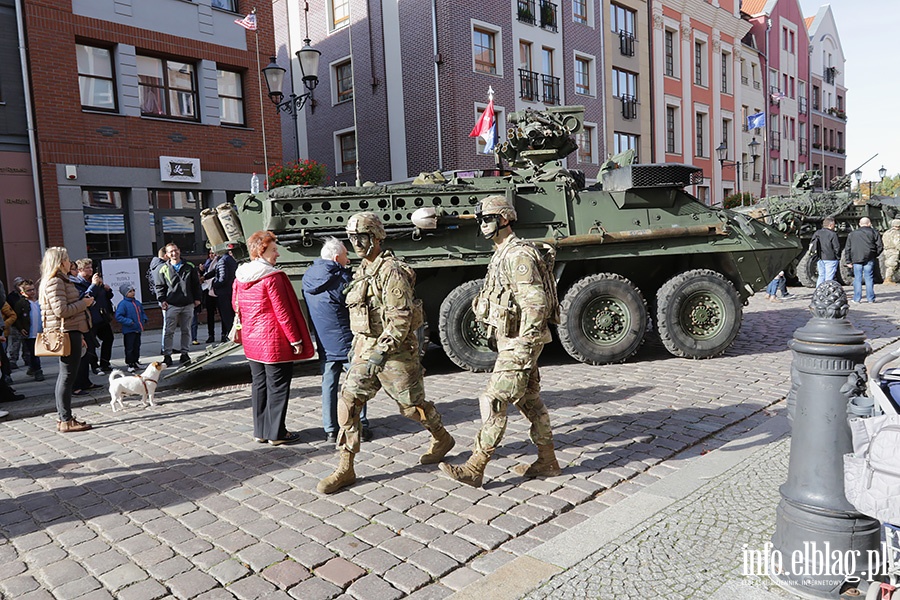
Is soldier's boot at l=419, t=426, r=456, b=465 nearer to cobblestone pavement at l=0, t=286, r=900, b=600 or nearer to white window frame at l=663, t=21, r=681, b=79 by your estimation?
cobblestone pavement at l=0, t=286, r=900, b=600

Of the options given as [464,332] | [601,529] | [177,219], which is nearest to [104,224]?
[177,219]

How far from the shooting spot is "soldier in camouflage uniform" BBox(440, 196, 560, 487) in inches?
163

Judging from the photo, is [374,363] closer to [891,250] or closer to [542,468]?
[542,468]

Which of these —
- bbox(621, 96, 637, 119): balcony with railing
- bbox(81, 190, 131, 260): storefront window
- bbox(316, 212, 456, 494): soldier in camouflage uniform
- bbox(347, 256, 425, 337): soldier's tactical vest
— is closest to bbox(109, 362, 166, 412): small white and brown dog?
bbox(316, 212, 456, 494): soldier in camouflage uniform

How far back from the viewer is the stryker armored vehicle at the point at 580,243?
787cm

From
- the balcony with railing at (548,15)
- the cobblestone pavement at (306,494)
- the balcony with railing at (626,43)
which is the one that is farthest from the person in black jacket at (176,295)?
the balcony with railing at (626,43)

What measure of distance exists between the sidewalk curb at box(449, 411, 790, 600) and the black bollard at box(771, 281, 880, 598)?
0.87 meters

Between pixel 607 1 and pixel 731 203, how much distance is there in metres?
9.88

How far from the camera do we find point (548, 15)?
969 inches

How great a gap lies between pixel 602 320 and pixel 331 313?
4.03m

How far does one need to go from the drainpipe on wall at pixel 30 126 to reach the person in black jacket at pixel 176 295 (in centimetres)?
508

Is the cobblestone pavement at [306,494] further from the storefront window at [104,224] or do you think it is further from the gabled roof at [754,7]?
the gabled roof at [754,7]

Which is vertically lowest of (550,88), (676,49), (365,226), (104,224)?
(365,226)

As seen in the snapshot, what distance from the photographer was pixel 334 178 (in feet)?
81.4
